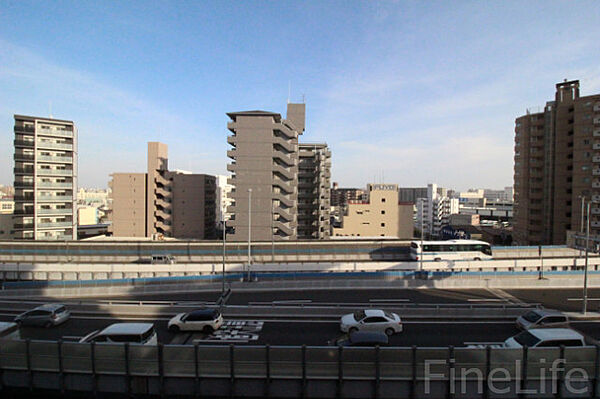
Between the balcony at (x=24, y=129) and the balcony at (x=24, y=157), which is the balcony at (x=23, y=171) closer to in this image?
the balcony at (x=24, y=157)

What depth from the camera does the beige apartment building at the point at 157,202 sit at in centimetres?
6366

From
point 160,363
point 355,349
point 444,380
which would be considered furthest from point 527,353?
A: point 160,363

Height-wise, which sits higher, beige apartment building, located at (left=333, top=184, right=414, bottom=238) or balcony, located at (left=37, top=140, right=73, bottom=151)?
balcony, located at (left=37, top=140, right=73, bottom=151)

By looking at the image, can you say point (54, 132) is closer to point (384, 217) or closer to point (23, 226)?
point (23, 226)

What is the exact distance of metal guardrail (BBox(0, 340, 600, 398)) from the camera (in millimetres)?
9438

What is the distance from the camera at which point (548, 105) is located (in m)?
55.4

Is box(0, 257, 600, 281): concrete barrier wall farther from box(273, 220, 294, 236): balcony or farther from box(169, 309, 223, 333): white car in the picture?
box(169, 309, 223, 333): white car

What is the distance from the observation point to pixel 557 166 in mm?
53125

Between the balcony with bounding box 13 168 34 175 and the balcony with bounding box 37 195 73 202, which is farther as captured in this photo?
the balcony with bounding box 37 195 73 202

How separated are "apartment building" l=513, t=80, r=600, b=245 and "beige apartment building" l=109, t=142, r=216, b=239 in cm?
6119

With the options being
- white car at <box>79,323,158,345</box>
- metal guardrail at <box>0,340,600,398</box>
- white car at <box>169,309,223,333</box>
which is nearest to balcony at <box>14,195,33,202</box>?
white car at <box>169,309,223,333</box>

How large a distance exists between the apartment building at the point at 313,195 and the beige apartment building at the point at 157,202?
20946 mm

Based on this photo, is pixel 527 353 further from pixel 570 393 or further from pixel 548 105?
pixel 548 105

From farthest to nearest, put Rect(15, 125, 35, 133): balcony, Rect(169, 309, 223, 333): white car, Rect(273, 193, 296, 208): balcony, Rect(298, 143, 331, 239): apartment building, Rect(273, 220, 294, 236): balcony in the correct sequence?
Rect(298, 143, 331, 239): apartment building → Rect(15, 125, 35, 133): balcony → Rect(273, 193, 296, 208): balcony → Rect(273, 220, 294, 236): balcony → Rect(169, 309, 223, 333): white car
